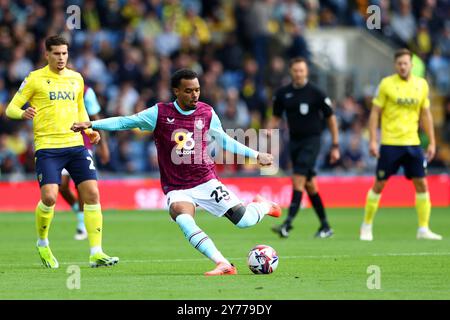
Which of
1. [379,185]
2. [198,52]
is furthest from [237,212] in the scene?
[198,52]

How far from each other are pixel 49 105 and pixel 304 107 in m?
5.71

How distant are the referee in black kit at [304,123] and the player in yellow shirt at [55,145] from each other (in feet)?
16.7

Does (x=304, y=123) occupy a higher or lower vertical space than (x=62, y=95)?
lower

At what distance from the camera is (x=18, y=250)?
1466 centimetres

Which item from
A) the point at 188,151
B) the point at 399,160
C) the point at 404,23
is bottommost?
the point at 399,160

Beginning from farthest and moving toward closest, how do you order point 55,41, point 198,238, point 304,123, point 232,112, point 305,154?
point 232,112, point 304,123, point 305,154, point 55,41, point 198,238

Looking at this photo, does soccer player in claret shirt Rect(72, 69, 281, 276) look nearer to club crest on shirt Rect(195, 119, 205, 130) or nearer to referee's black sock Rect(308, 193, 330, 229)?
club crest on shirt Rect(195, 119, 205, 130)

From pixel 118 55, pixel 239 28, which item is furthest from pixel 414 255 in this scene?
pixel 239 28

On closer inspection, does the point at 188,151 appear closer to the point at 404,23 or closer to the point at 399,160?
the point at 399,160

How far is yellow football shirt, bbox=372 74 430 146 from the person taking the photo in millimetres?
15719

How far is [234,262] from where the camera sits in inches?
498

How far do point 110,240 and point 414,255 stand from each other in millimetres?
5110

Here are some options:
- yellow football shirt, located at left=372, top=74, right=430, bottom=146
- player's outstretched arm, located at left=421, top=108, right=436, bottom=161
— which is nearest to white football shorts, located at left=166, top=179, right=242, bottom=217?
yellow football shirt, located at left=372, top=74, right=430, bottom=146
